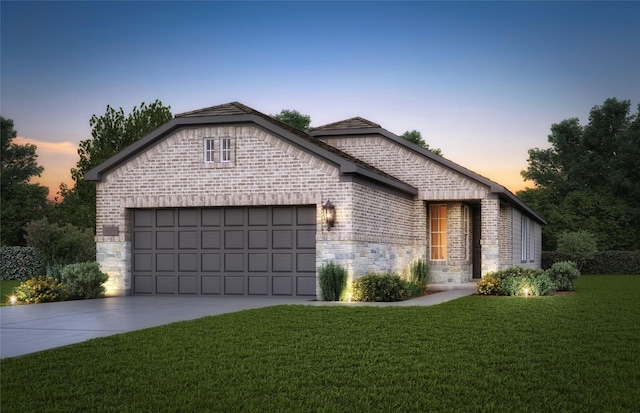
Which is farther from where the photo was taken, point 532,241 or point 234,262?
point 532,241

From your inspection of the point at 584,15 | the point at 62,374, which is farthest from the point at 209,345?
the point at 584,15

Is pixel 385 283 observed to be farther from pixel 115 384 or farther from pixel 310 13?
pixel 115 384

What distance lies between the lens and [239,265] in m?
22.0

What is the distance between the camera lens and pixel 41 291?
20703mm

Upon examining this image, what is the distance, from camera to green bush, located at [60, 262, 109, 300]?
70.3ft

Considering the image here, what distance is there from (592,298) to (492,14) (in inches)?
379

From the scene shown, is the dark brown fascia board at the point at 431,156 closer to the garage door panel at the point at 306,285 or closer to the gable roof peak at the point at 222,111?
A: the gable roof peak at the point at 222,111

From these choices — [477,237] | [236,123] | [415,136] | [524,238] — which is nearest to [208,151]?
[236,123]

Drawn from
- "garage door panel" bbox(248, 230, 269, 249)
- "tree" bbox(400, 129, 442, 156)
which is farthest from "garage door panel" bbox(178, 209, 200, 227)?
"tree" bbox(400, 129, 442, 156)

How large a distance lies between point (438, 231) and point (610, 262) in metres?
22.5

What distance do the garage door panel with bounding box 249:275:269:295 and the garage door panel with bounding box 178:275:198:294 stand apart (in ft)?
5.86

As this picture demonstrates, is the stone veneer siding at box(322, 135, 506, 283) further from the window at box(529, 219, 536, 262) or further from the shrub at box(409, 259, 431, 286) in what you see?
the window at box(529, 219, 536, 262)

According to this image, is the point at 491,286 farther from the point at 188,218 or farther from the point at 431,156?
the point at 188,218

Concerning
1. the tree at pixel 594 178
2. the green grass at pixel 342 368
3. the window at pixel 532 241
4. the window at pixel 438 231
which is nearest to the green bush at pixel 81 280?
the green grass at pixel 342 368
